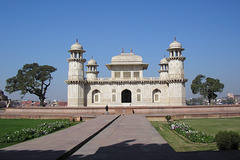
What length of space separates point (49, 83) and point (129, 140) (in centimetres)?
4280

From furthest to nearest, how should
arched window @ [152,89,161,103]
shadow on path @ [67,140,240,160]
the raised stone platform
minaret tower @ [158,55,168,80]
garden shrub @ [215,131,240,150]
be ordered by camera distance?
minaret tower @ [158,55,168,80], arched window @ [152,89,161,103], the raised stone platform, garden shrub @ [215,131,240,150], shadow on path @ [67,140,240,160]

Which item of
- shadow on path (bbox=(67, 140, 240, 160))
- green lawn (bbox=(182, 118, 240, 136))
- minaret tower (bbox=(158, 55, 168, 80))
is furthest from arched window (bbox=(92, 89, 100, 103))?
shadow on path (bbox=(67, 140, 240, 160))

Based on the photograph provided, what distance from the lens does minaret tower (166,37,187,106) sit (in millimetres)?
37688

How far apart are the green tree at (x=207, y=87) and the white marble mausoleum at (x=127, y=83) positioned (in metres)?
24.4

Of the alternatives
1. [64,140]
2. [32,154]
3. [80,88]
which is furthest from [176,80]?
[32,154]

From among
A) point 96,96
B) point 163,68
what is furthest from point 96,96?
point 163,68

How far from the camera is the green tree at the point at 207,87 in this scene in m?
61.7

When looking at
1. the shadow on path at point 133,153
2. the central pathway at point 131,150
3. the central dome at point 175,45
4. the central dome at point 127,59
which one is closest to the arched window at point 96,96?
the central dome at point 127,59

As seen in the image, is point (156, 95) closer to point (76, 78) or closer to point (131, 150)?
point (76, 78)

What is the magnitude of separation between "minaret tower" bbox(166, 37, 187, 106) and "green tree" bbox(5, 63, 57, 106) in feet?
81.9

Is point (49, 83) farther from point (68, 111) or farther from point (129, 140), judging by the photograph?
point (129, 140)

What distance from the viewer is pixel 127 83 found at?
40.9 meters

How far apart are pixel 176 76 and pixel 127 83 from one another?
801 cm

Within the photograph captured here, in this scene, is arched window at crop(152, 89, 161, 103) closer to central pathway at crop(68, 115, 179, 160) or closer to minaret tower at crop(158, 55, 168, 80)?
minaret tower at crop(158, 55, 168, 80)
